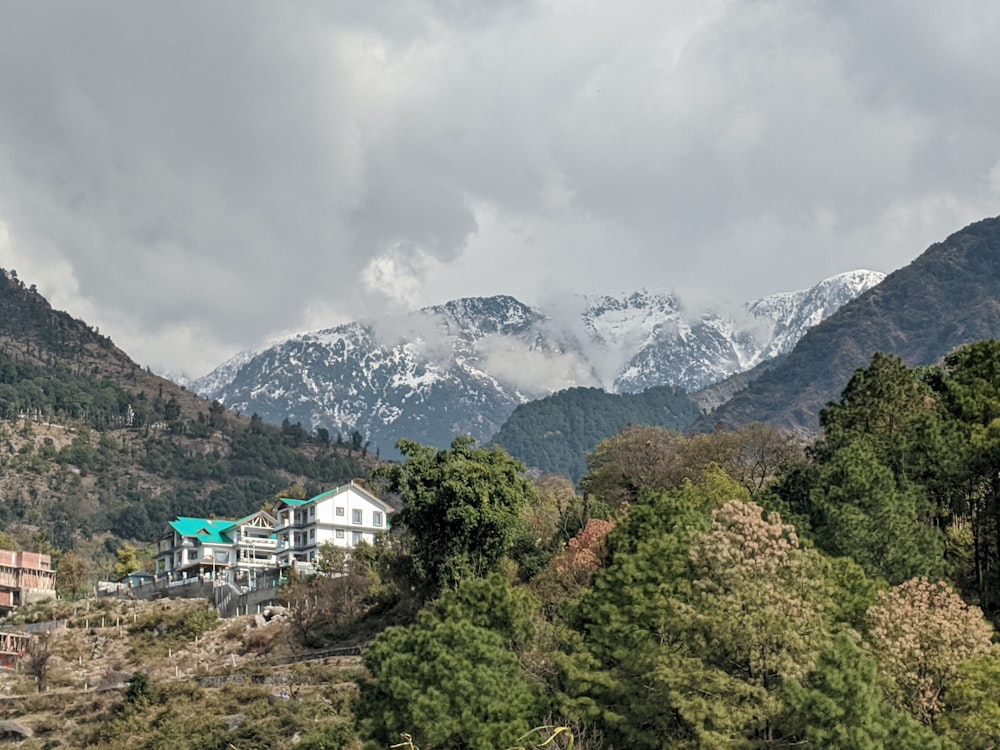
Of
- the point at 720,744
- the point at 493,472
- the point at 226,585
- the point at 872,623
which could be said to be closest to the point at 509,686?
the point at 720,744

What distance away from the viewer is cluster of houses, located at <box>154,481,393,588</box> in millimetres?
126675

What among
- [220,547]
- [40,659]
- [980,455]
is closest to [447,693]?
[980,455]

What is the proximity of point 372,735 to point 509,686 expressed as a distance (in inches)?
208

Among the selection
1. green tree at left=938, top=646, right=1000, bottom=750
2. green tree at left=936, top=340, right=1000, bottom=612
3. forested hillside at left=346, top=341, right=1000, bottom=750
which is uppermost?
green tree at left=936, top=340, right=1000, bottom=612

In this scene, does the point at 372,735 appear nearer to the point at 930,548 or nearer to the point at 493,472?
the point at 930,548

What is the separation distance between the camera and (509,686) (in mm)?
44094

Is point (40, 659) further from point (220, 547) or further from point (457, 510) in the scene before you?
point (220, 547)

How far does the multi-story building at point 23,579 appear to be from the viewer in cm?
12538

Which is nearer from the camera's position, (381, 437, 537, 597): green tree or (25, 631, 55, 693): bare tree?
(381, 437, 537, 597): green tree

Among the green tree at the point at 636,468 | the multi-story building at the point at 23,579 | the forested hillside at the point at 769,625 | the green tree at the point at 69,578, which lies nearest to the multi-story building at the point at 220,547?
the green tree at the point at 69,578

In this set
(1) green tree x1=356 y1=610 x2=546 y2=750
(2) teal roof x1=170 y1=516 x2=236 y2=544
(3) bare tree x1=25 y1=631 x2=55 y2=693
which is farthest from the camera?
(2) teal roof x1=170 y1=516 x2=236 y2=544

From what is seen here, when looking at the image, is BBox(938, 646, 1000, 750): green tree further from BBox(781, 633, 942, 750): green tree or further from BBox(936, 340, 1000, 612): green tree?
BBox(936, 340, 1000, 612): green tree

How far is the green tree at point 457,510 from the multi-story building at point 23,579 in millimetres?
62239

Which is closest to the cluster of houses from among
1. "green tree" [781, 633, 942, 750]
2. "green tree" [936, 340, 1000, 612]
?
"green tree" [936, 340, 1000, 612]
